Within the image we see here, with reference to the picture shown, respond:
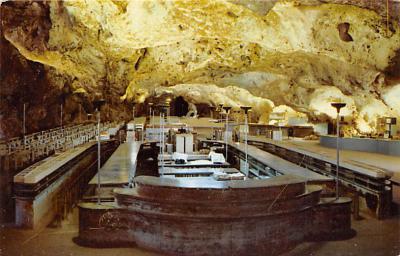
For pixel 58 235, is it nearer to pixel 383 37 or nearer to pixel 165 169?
pixel 165 169

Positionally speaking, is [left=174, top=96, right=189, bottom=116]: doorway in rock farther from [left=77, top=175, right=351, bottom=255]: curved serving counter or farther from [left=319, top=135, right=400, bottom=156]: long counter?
[left=77, top=175, right=351, bottom=255]: curved serving counter

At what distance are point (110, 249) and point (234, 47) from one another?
10371mm

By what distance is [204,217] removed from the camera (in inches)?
180

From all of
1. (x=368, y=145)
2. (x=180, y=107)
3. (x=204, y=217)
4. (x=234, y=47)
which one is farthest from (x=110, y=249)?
(x=180, y=107)

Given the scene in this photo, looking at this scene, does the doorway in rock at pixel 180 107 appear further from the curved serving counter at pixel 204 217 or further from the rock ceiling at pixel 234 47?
the curved serving counter at pixel 204 217

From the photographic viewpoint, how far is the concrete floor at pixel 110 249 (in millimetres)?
4664

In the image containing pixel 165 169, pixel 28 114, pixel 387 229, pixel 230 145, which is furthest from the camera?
pixel 28 114

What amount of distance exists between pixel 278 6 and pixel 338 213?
19.3 feet

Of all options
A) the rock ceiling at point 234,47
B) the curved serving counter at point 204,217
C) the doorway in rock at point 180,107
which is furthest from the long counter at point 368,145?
the doorway in rock at point 180,107

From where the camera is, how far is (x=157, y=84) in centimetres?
1945

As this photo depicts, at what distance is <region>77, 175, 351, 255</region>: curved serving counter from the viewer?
15.1ft

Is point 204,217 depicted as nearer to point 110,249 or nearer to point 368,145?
point 110,249

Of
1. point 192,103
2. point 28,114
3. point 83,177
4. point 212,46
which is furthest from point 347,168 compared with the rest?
point 192,103

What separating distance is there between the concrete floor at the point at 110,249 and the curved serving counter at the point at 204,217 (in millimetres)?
183
